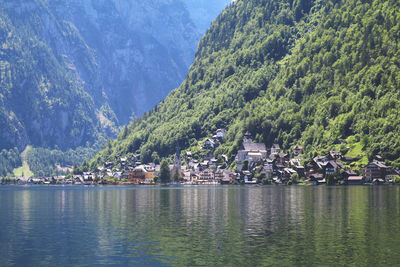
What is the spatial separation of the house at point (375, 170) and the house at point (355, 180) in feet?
5.92

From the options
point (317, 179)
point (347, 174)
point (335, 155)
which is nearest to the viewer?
point (347, 174)

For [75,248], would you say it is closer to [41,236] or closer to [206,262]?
[41,236]

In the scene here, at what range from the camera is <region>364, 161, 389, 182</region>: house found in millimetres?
176500

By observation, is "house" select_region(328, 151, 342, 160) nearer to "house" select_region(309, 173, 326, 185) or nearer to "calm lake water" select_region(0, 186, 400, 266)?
"house" select_region(309, 173, 326, 185)

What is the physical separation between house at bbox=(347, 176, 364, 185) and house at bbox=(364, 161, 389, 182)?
1.81 metres

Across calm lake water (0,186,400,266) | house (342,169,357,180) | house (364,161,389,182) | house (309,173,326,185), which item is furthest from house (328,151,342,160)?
calm lake water (0,186,400,266)

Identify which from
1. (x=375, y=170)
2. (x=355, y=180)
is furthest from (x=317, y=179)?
(x=375, y=170)

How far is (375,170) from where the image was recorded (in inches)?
6993

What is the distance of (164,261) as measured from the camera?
47344mm

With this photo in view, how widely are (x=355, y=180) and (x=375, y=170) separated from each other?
750cm

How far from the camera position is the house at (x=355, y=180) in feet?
592

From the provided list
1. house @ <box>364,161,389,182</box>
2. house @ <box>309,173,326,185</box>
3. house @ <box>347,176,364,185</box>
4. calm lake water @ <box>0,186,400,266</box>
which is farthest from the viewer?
house @ <box>309,173,326,185</box>

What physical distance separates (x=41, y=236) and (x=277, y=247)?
25958 millimetres

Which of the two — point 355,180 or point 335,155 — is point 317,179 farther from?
point 355,180
